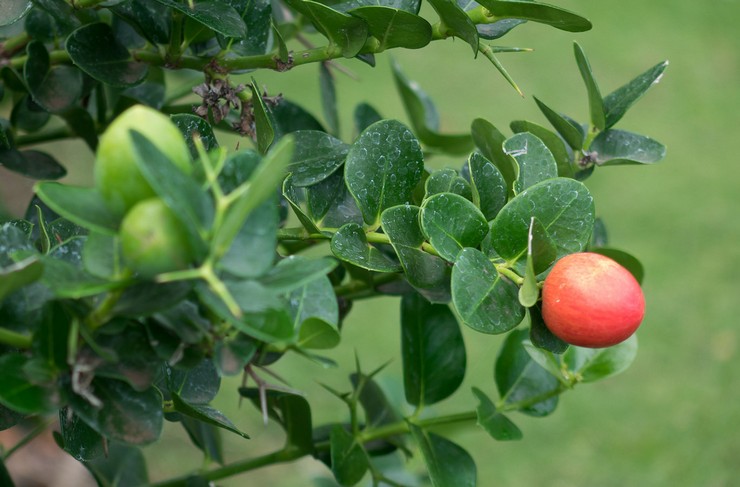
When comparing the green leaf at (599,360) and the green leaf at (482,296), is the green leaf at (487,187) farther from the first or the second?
the green leaf at (599,360)

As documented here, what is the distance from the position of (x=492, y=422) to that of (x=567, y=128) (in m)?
0.26

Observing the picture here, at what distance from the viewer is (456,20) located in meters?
0.63

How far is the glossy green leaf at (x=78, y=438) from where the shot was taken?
59cm

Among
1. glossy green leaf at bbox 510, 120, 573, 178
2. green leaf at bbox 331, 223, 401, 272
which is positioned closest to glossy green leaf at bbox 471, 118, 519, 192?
glossy green leaf at bbox 510, 120, 573, 178

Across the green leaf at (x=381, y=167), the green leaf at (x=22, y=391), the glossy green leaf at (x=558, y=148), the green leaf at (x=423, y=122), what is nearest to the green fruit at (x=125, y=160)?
the green leaf at (x=22, y=391)

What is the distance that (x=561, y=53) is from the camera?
3320 mm

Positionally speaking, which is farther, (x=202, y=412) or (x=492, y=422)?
(x=492, y=422)

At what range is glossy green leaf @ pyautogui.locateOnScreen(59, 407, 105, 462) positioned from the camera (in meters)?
0.59

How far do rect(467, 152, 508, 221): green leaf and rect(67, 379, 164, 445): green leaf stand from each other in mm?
266

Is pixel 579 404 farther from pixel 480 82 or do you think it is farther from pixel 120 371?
pixel 120 371

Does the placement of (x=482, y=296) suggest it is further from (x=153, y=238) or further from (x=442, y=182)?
(x=153, y=238)

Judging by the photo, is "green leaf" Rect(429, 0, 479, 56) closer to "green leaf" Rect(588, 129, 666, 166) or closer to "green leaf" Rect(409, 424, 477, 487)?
"green leaf" Rect(588, 129, 666, 166)

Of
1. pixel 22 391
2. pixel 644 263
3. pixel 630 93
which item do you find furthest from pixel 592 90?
pixel 644 263

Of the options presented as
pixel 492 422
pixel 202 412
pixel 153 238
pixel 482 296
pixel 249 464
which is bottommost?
pixel 249 464
